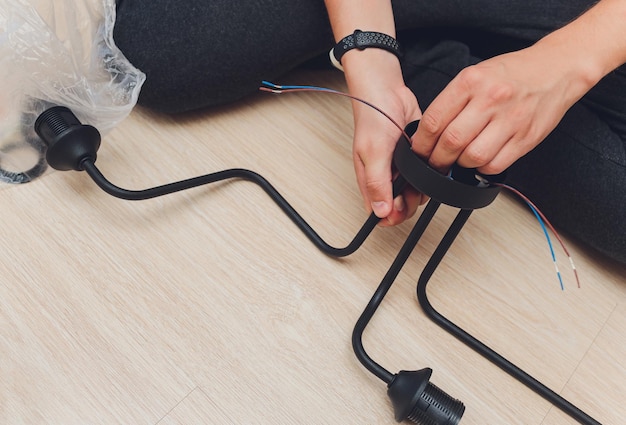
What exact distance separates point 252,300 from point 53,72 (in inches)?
13.5

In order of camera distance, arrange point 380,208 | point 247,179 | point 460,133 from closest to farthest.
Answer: point 460,133 < point 380,208 < point 247,179

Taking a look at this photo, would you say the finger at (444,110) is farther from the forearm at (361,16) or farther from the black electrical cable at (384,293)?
the forearm at (361,16)

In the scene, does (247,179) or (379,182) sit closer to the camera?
(379,182)

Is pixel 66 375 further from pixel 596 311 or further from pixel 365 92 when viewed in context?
pixel 596 311

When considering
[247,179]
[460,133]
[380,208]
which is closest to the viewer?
[460,133]

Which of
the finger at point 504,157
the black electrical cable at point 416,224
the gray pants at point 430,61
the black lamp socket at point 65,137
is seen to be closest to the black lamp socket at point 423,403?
the black electrical cable at point 416,224

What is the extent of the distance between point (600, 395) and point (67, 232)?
64cm

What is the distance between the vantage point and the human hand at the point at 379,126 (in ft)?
1.98

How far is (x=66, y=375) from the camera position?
57 centimetres

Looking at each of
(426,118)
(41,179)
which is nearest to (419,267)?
(426,118)

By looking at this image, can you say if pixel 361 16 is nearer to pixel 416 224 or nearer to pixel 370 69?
pixel 370 69

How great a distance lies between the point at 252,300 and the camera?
644 millimetres

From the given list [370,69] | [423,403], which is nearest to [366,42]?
[370,69]

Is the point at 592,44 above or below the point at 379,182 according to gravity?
above
